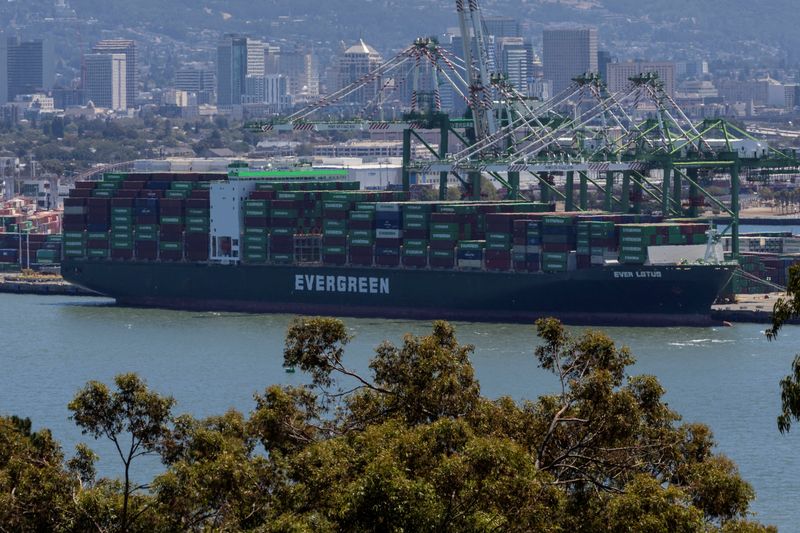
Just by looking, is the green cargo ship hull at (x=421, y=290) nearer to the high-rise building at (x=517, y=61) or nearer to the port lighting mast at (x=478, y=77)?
the port lighting mast at (x=478, y=77)

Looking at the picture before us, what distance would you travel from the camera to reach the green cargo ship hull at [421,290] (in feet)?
174

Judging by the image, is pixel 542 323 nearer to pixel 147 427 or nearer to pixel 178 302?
pixel 147 427

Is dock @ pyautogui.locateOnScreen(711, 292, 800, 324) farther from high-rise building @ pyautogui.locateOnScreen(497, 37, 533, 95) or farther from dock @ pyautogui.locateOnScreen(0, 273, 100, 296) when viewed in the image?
high-rise building @ pyautogui.locateOnScreen(497, 37, 533, 95)

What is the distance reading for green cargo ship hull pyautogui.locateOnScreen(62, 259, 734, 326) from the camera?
5309 centimetres

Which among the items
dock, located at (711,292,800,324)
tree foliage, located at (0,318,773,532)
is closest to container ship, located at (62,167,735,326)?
dock, located at (711,292,800,324)

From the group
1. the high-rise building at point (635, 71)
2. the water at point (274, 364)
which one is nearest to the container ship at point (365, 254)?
the water at point (274, 364)

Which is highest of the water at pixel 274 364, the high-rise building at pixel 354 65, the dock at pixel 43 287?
the high-rise building at pixel 354 65

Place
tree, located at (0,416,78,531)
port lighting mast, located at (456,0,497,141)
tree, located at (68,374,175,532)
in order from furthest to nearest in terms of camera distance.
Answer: port lighting mast, located at (456,0,497,141) → tree, located at (68,374,175,532) → tree, located at (0,416,78,531)

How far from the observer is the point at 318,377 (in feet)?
62.7

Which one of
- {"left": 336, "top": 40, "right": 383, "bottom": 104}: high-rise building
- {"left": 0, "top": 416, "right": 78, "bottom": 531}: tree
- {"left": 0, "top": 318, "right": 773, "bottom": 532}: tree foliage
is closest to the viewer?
{"left": 0, "top": 318, "right": 773, "bottom": 532}: tree foliage

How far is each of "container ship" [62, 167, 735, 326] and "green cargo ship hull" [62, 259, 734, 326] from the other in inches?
1.4

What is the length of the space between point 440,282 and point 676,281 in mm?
6240

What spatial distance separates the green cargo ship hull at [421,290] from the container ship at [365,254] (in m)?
0.04

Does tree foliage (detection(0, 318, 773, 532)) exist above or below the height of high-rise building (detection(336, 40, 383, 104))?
below
